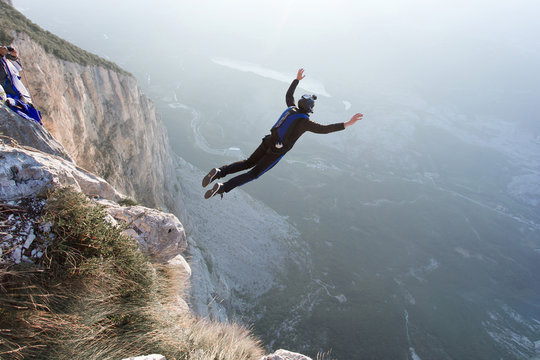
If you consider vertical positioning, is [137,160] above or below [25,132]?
below

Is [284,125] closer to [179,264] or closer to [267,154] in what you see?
[267,154]

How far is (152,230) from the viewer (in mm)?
6285

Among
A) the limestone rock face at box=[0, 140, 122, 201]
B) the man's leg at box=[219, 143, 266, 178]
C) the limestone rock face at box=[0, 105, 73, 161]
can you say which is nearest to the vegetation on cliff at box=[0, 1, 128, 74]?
the limestone rock face at box=[0, 105, 73, 161]

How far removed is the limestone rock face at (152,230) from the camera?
588 cm

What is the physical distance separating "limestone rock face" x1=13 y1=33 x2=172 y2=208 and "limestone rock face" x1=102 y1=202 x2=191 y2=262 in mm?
6041

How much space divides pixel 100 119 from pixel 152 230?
1435cm

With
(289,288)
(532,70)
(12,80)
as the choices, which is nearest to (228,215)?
(289,288)

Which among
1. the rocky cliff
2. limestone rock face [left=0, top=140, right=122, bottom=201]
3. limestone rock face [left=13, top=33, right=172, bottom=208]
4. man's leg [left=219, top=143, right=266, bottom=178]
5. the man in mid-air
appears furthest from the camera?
the rocky cliff

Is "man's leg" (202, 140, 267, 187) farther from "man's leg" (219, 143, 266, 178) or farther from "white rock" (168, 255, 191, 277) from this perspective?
"white rock" (168, 255, 191, 277)

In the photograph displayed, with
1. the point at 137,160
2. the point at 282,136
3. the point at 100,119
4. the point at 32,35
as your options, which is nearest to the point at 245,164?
the point at 282,136

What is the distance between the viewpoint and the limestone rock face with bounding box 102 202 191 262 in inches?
231

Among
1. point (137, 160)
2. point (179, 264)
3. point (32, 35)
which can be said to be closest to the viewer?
point (179, 264)

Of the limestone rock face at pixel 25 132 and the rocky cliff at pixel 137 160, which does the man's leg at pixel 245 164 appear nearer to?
the rocky cliff at pixel 137 160

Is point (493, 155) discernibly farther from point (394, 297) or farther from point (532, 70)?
point (394, 297)
